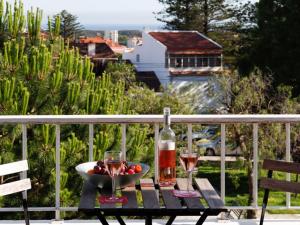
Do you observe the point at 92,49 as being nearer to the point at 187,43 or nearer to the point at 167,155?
the point at 187,43

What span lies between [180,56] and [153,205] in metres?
36.8

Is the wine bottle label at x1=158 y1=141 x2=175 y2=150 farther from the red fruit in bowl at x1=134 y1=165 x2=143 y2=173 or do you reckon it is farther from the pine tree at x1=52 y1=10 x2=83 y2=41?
the pine tree at x1=52 y1=10 x2=83 y2=41

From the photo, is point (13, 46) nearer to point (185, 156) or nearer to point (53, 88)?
point (53, 88)

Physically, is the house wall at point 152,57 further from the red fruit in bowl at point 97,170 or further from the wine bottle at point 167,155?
the red fruit in bowl at point 97,170

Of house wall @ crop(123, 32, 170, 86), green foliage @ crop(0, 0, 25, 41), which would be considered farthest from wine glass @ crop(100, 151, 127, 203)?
house wall @ crop(123, 32, 170, 86)

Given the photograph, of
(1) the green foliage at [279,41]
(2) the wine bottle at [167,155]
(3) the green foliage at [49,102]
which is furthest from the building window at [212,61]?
(2) the wine bottle at [167,155]

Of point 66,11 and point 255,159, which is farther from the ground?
point 66,11

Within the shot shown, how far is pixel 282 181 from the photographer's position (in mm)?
3166

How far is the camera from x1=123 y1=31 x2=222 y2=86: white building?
36875 millimetres

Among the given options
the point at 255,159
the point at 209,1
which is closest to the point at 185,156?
the point at 255,159

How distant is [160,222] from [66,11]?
40687 mm

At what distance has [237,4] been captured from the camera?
35.9 metres

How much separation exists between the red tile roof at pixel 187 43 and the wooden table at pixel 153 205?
111ft

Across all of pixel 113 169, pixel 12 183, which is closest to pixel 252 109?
pixel 12 183
